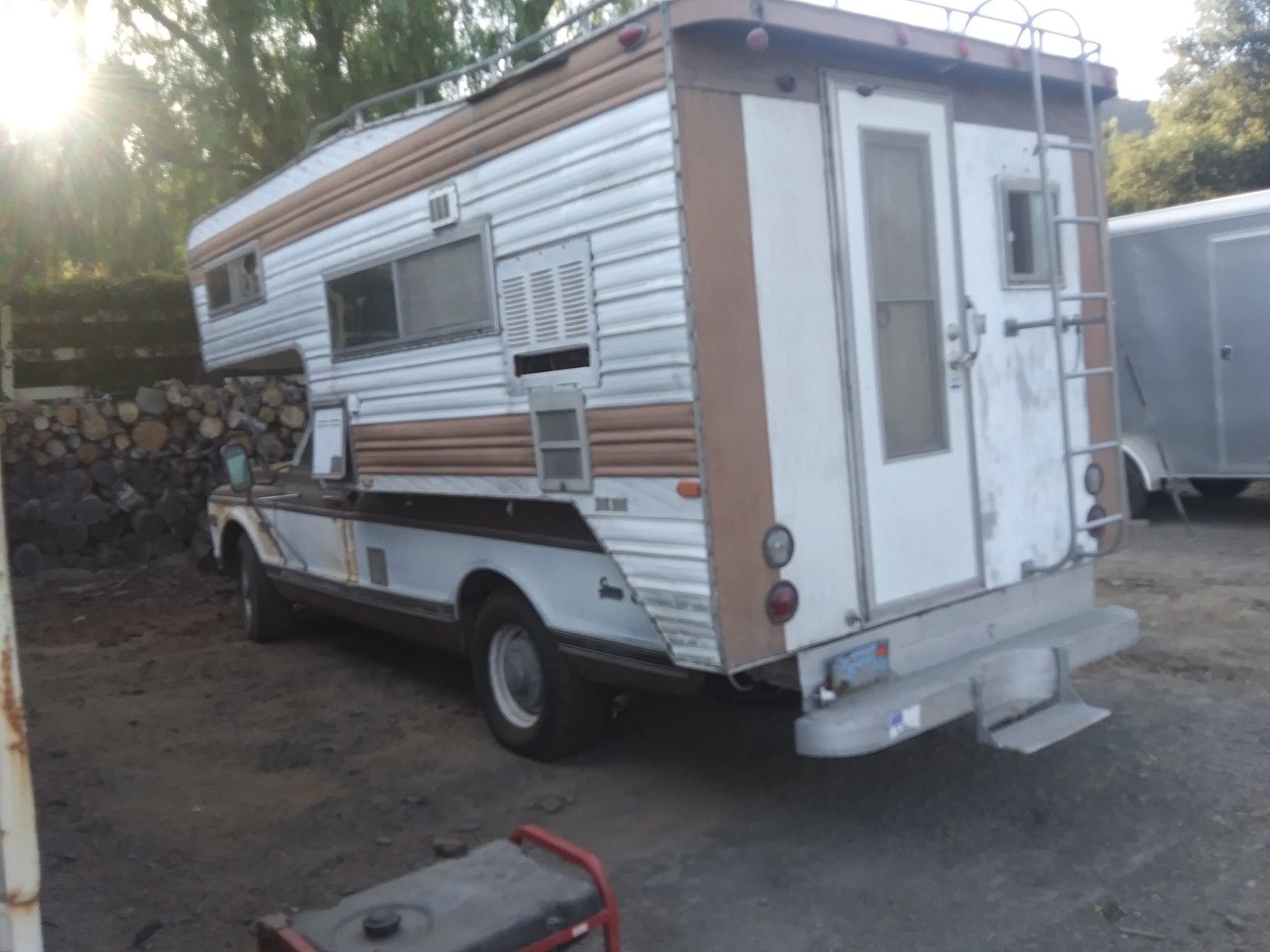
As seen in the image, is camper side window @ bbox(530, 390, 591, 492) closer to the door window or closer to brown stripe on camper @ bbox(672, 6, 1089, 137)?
the door window

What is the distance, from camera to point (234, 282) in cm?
760

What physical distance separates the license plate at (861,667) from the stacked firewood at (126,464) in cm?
727

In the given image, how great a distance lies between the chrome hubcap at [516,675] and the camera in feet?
17.8

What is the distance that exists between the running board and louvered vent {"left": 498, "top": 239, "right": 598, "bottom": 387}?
1.94 metres

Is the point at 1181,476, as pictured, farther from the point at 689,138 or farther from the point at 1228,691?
the point at 689,138

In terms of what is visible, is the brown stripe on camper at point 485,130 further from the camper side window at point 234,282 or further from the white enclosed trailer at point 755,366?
the camper side window at point 234,282

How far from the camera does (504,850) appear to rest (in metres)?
3.37

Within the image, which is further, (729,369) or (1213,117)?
(1213,117)

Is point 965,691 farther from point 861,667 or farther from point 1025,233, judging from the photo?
point 1025,233

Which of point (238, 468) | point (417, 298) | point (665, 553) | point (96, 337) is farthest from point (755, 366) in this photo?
point (96, 337)

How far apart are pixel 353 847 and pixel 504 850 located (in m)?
1.60

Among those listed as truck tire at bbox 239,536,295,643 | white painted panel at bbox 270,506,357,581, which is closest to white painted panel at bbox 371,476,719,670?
white painted panel at bbox 270,506,357,581

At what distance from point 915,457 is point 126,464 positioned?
8634 millimetres

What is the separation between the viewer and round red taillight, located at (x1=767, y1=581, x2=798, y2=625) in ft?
13.6
